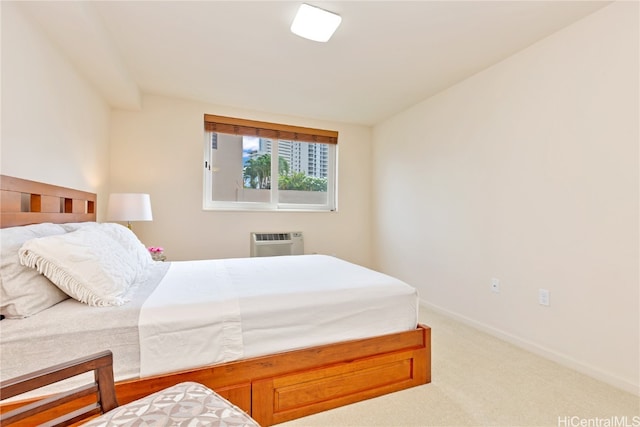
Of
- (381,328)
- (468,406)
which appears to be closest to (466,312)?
(468,406)

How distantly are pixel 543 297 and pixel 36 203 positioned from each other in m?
3.51

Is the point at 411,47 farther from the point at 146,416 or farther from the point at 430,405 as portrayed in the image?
the point at 146,416

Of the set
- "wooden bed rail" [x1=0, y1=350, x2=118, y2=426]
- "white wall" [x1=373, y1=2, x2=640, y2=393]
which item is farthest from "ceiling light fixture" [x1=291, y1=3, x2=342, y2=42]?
"wooden bed rail" [x1=0, y1=350, x2=118, y2=426]

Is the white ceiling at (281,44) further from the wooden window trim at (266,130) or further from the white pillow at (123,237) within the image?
the white pillow at (123,237)

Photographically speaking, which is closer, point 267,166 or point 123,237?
point 123,237

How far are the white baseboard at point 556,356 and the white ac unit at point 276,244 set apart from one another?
6.33 ft

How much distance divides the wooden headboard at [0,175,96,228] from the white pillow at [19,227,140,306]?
16.7 inches

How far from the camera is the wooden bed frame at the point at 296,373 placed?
1.32 m

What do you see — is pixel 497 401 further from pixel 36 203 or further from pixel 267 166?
pixel 267 166

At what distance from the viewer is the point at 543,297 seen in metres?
2.17

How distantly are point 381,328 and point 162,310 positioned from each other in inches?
44.5

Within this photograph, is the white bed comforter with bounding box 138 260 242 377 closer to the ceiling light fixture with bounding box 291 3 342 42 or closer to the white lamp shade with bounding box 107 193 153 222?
the white lamp shade with bounding box 107 193 153 222

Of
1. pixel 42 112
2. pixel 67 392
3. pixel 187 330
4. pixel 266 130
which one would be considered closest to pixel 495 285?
pixel 187 330

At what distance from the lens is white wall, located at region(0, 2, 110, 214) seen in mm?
1546
